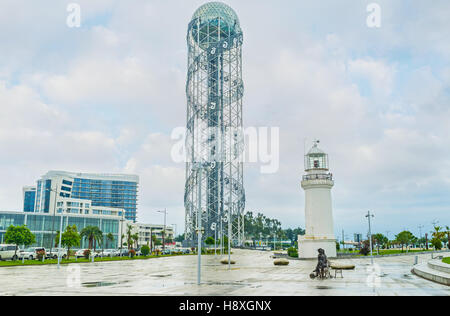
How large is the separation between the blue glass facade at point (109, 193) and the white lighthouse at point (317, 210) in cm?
15010

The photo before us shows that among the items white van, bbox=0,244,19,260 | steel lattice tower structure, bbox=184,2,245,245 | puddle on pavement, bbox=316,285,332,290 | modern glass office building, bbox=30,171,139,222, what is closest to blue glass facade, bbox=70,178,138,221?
modern glass office building, bbox=30,171,139,222

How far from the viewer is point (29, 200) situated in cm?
16638

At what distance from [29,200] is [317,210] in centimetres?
14876

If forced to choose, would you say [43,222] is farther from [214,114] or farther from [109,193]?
[109,193]

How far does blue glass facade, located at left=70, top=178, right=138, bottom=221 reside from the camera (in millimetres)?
183500

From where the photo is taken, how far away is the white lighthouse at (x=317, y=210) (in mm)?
50203

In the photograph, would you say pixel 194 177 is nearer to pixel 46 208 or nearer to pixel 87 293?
pixel 87 293

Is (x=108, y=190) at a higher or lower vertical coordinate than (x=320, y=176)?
higher

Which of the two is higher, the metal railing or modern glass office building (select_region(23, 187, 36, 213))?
→ modern glass office building (select_region(23, 187, 36, 213))

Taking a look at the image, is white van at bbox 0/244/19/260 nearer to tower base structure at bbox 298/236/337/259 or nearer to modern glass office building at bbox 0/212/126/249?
tower base structure at bbox 298/236/337/259

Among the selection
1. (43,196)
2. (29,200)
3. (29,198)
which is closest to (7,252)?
(43,196)

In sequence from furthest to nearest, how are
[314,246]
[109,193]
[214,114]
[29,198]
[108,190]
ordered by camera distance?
[108,190]
[109,193]
[29,198]
[214,114]
[314,246]

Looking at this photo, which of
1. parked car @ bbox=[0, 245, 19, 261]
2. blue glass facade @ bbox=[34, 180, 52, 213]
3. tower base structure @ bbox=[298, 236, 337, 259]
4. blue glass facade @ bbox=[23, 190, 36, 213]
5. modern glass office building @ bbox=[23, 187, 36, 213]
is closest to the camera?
tower base structure @ bbox=[298, 236, 337, 259]

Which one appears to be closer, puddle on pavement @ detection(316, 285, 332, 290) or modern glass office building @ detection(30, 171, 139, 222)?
puddle on pavement @ detection(316, 285, 332, 290)
